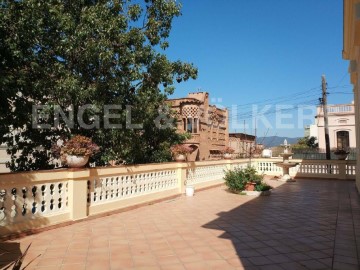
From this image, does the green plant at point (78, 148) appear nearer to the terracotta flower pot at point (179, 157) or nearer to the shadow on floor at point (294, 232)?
the shadow on floor at point (294, 232)

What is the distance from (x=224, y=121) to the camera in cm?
3216

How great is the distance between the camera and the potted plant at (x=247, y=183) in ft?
35.1

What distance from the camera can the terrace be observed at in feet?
13.8

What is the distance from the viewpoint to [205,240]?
5113mm

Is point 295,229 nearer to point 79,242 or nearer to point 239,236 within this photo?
point 239,236

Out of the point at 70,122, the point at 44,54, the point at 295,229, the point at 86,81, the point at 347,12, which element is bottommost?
the point at 295,229

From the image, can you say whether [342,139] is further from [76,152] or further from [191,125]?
[76,152]

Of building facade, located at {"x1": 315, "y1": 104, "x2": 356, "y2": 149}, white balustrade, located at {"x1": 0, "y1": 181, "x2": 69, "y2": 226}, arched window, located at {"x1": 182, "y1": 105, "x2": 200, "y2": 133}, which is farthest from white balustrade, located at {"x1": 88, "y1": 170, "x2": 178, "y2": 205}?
building facade, located at {"x1": 315, "y1": 104, "x2": 356, "y2": 149}

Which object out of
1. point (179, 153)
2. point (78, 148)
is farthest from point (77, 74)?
point (179, 153)

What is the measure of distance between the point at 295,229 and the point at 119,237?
134 inches

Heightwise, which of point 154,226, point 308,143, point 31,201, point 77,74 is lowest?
point 154,226

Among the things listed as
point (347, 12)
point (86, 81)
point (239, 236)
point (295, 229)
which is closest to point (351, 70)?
point (347, 12)

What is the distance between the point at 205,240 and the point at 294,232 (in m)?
1.81

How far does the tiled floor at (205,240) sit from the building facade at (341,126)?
24.5m
